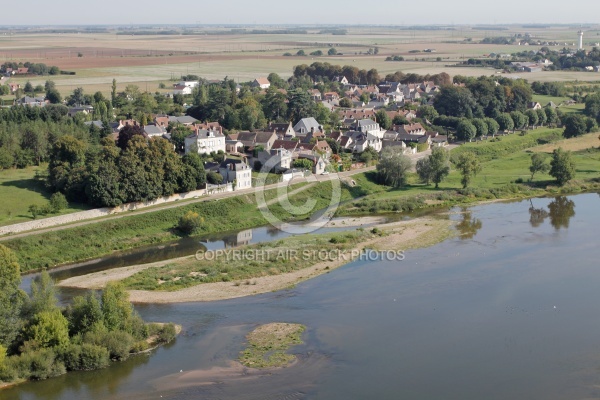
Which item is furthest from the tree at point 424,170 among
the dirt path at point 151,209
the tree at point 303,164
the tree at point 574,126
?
the tree at point 574,126

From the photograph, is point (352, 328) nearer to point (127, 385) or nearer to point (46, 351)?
point (127, 385)

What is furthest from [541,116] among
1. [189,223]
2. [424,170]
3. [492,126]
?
[189,223]

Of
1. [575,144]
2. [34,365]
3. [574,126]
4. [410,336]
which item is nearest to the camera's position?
[34,365]

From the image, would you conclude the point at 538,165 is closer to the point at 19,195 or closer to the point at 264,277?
the point at 264,277

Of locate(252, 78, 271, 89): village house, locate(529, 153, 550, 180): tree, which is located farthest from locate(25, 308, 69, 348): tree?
locate(252, 78, 271, 89): village house

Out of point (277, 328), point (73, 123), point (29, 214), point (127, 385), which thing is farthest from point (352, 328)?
point (73, 123)

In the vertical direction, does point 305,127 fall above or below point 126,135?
below
